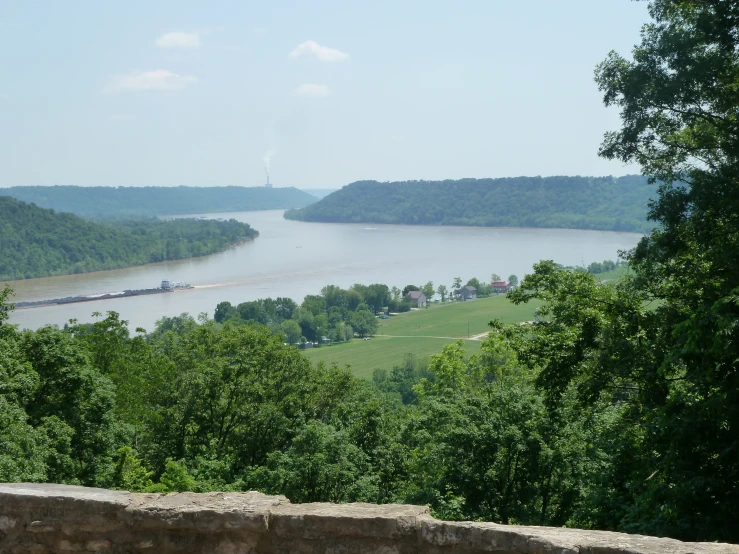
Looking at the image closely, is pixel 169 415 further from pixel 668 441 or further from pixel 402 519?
pixel 402 519

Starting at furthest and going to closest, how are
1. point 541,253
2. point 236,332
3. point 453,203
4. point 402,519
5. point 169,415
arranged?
point 453,203, point 541,253, point 236,332, point 169,415, point 402,519

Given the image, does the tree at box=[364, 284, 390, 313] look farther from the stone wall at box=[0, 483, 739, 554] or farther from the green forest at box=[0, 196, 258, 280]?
the stone wall at box=[0, 483, 739, 554]

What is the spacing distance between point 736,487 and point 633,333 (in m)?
3.10

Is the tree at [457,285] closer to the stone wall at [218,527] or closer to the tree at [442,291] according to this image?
the tree at [442,291]

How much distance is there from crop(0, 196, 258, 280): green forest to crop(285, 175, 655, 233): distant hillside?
2154 inches

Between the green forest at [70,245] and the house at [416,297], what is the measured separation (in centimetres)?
4581

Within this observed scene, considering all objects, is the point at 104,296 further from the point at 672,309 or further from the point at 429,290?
the point at 672,309

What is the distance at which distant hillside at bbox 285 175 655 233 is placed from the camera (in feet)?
459

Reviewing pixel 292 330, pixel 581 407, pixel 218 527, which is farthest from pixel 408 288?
pixel 218 527

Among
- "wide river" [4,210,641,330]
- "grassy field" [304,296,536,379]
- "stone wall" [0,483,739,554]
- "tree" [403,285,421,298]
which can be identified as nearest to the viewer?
"stone wall" [0,483,739,554]

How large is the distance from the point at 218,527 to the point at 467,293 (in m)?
79.6

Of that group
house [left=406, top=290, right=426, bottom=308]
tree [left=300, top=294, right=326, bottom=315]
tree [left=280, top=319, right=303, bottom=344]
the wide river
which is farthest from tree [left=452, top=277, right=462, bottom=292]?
tree [left=280, top=319, right=303, bottom=344]

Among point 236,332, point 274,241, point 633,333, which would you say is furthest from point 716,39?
point 274,241

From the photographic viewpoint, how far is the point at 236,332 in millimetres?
20000
